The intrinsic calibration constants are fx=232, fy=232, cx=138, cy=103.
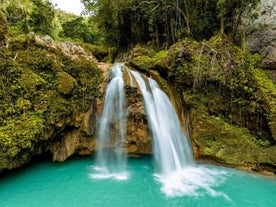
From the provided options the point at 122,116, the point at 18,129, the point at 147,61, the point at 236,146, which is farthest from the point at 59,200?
the point at 147,61

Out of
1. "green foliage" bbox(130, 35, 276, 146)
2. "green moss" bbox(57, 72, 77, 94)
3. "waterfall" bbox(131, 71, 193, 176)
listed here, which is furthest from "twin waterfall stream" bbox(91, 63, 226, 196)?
"green moss" bbox(57, 72, 77, 94)

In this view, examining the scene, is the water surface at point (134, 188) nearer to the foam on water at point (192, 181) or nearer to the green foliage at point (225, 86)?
the foam on water at point (192, 181)

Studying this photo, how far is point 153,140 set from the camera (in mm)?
7297

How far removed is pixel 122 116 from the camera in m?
7.45

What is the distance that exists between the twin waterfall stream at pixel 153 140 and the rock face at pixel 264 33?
4.81m

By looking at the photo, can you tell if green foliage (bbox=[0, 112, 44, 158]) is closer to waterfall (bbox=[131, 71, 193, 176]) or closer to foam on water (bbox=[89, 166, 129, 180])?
foam on water (bbox=[89, 166, 129, 180])

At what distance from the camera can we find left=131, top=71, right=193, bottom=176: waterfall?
704 centimetres

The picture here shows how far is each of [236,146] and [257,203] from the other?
7.29 feet

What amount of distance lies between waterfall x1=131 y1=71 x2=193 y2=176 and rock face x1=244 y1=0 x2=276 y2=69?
4.77 metres

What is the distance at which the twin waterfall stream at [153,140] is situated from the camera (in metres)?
6.71

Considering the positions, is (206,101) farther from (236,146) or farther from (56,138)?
(56,138)

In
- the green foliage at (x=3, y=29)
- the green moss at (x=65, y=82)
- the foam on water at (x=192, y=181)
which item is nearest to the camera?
the foam on water at (x=192, y=181)

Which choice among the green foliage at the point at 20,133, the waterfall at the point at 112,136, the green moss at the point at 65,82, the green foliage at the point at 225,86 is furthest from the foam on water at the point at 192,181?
the green moss at the point at 65,82

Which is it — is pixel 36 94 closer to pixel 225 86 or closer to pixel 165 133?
pixel 165 133
